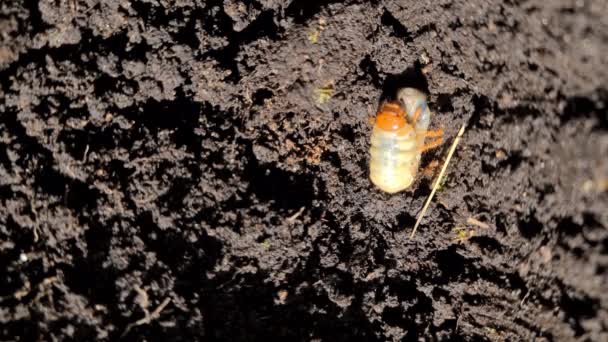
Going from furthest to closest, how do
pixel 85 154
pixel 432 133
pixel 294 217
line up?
pixel 432 133, pixel 294 217, pixel 85 154

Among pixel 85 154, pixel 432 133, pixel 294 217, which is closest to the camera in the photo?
pixel 85 154

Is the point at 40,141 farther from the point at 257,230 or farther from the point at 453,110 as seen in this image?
the point at 453,110

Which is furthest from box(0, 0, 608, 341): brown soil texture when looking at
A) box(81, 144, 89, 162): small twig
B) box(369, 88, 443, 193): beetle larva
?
box(369, 88, 443, 193): beetle larva

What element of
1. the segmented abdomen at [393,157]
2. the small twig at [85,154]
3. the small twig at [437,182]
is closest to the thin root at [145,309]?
the small twig at [85,154]

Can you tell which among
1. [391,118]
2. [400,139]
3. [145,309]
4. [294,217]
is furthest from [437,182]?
[145,309]

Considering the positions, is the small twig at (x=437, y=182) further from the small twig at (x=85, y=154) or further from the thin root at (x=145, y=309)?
the small twig at (x=85, y=154)

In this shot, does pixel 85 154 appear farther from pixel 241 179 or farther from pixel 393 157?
pixel 393 157

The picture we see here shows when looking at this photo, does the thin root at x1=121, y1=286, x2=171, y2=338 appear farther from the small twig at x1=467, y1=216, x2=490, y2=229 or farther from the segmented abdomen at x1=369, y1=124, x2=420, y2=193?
the small twig at x1=467, y1=216, x2=490, y2=229
